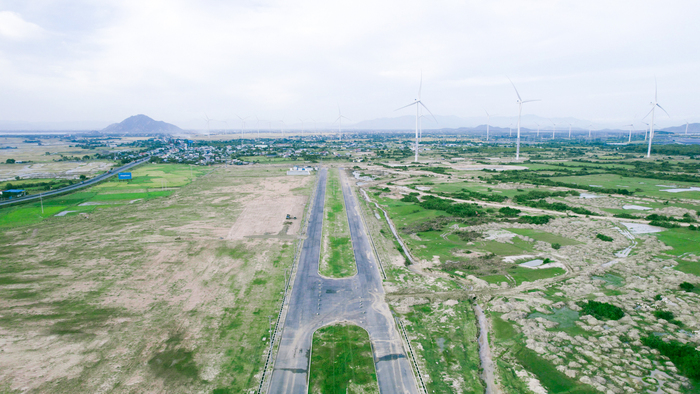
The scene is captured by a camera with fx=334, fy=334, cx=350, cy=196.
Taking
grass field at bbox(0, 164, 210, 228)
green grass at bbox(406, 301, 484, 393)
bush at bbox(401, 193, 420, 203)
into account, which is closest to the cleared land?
grass field at bbox(0, 164, 210, 228)

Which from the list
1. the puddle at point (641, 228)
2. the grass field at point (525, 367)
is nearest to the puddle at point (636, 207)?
the puddle at point (641, 228)

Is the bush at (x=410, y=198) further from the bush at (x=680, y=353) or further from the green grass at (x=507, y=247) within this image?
the bush at (x=680, y=353)

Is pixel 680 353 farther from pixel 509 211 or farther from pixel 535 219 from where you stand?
pixel 509 211

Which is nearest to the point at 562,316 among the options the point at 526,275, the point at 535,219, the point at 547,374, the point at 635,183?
the point at 526,275

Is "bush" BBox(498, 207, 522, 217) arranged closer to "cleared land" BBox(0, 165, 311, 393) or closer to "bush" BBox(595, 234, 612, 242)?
"bush" BBox(595, 234, 612, 242)

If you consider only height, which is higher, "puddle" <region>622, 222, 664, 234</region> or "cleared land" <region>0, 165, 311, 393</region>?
"puddle" <region>622, 222, 664, 234</region>

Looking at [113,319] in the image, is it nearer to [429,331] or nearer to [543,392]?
[429,331]

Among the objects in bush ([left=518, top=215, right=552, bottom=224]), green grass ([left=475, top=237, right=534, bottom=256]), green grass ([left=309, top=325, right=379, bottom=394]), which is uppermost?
bush ([left=518, top=215, right=552, bottom=224])
